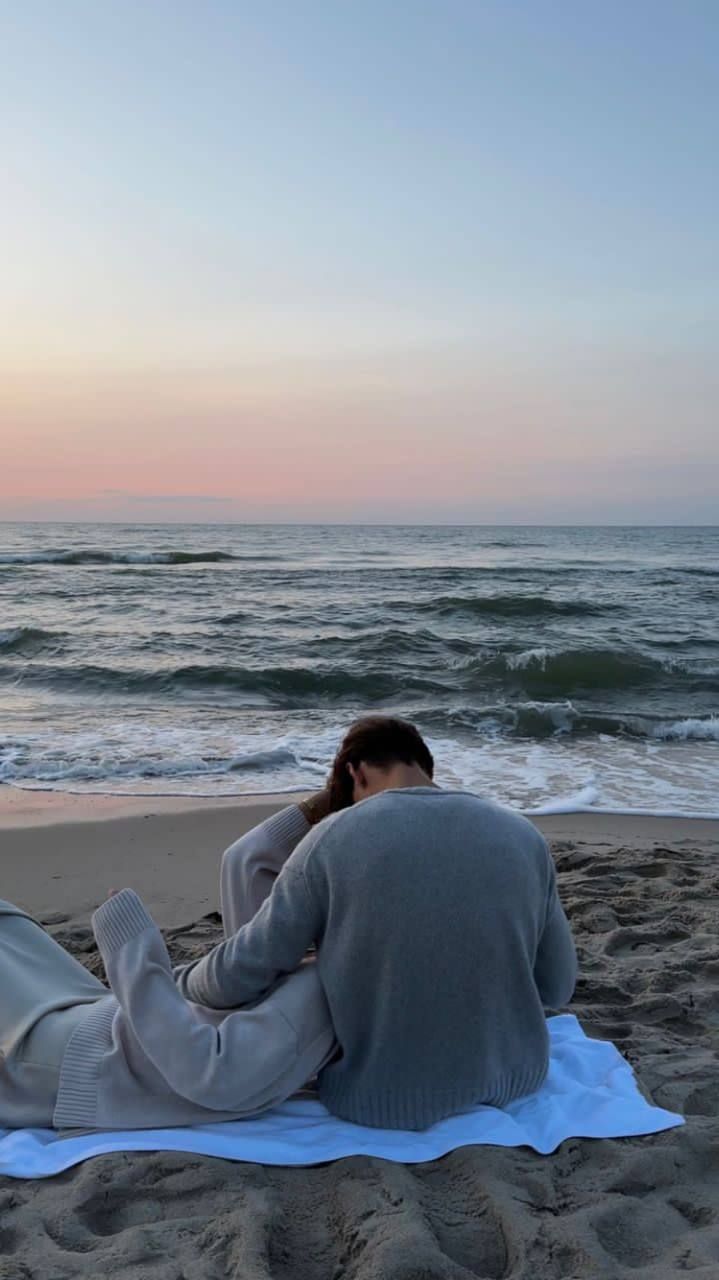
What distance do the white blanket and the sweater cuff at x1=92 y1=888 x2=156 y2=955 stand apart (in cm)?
53

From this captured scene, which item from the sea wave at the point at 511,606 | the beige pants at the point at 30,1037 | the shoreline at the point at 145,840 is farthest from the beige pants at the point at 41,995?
the sea wave at the point at 511,606

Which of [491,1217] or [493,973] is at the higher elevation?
[493,973]

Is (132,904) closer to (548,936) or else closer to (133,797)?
(548,936)

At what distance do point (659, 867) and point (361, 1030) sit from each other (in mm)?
3227

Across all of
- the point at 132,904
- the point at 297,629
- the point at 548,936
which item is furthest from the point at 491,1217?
the point at 297,629

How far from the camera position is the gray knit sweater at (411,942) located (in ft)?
7.40

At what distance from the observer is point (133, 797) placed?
21.9 feet

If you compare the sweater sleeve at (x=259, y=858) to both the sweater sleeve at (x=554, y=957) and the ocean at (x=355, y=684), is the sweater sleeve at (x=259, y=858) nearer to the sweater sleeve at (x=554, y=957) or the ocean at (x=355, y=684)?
the sweater sleeve at (x=554, y=957)

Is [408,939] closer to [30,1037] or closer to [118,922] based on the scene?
[118,922]

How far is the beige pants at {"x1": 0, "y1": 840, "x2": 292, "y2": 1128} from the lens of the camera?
247 centimetres

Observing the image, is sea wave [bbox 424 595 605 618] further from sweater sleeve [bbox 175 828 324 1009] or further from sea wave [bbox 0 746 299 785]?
sweater sleeve [bbox 175 828 324 1009]

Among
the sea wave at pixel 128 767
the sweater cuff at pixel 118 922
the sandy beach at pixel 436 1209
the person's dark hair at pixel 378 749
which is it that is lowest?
the sea wave at pixel 128 767

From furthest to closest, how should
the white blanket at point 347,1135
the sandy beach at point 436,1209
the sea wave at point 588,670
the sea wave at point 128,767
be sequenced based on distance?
the sea wave at point 588,670, the sea wave at point 128,767, the white blanket at point 347,1135, the sandy beach at point 436,1209

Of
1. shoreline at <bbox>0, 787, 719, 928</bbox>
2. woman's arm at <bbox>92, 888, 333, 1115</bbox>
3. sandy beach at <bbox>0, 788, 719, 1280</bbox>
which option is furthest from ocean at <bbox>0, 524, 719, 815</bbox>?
woman's arm at <bbox>92, 888, 333, 1115</bbox>
